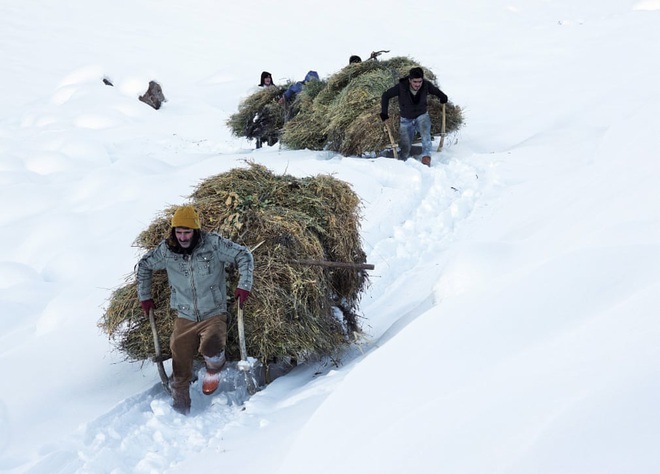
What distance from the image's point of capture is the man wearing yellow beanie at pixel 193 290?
4457mm

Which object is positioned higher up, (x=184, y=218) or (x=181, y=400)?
(x=184, y=218)

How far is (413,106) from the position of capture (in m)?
9.93

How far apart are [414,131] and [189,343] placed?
676 cm

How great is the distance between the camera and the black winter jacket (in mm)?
9766

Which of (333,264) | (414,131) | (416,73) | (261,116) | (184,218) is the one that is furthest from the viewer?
(261,116)

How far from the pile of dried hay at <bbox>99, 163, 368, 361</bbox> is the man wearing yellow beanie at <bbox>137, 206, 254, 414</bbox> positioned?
0.60 ft

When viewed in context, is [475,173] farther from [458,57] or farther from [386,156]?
[458,57]

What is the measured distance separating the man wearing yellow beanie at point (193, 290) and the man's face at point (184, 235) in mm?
15

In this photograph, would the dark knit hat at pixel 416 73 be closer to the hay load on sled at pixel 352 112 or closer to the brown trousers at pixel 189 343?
the hay load on sled at pixel 352 112

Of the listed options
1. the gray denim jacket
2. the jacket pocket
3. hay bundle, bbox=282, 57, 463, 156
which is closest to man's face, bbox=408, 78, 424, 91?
hay bundle, bbox=282, 57, 463, 156

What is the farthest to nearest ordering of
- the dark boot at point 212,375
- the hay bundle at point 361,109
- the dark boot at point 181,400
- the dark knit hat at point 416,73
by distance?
the hay bundle at point 361,109
the dark knit hat at point 416,73
the dark boot at point 212,375
the dark boot at point 181,400

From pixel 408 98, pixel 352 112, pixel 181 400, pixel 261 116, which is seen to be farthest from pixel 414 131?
pixel 181 400

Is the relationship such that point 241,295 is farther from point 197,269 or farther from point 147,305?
point 147,305

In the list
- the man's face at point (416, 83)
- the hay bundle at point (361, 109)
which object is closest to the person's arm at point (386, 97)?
the man's face at point (416, 83)
